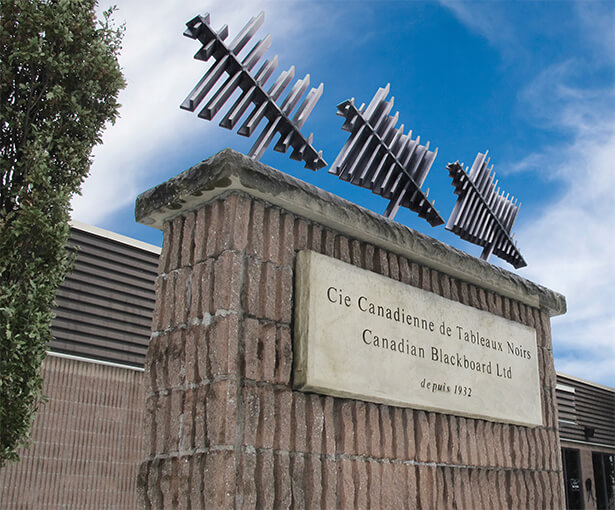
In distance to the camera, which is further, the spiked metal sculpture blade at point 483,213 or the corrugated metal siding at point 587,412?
the corrugated metal siding at point 587,412

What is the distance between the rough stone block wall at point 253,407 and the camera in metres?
3.49

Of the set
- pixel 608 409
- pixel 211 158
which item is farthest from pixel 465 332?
pixel 608 409

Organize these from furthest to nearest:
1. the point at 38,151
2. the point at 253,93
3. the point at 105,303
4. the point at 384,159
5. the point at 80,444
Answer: the point at 105,303 < the point at 80,444 < the point at 38,151 < the point at 384,159 < the point at 253,93

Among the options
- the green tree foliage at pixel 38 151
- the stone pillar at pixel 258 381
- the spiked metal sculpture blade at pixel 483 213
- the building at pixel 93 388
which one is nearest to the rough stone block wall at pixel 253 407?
the stone pillar at pixel 258 381

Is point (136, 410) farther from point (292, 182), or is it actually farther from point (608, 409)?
point (608, 409)

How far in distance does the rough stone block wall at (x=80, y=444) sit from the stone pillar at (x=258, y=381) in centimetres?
999

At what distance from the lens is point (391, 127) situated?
207 inches

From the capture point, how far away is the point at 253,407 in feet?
11.6

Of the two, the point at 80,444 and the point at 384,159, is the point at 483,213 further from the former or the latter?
the point at 80,444

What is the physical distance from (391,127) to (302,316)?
2.03 meters

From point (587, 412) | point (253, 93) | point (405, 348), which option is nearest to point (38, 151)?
point (253, 93)

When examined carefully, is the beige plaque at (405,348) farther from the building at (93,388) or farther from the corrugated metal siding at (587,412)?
the corrugated metal siding at (587,412)

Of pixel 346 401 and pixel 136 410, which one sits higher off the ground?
A: pixel 136 410

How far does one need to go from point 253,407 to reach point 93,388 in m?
11.2
